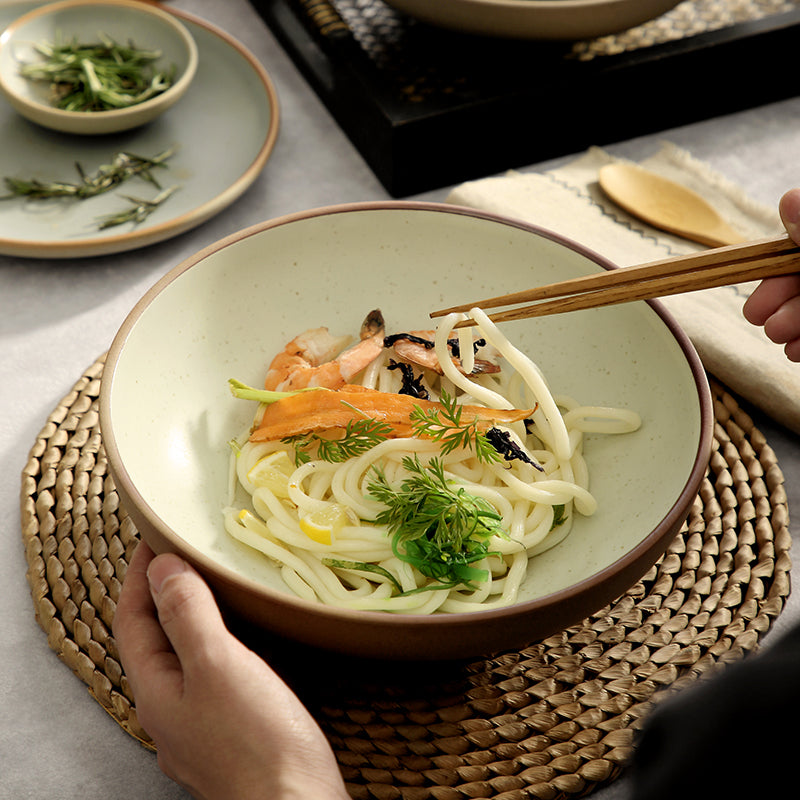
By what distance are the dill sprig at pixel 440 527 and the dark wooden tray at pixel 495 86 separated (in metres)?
1.09

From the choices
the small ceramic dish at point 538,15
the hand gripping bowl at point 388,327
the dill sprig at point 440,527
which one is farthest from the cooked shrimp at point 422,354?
the small ceramic dish at point 538,15

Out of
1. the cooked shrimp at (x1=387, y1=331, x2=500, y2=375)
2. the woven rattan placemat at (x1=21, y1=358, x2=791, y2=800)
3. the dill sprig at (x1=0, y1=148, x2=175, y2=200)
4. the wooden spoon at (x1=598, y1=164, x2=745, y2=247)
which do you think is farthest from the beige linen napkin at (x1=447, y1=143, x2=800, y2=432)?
the dill sprig at (x1=0, y1=148, x2=175, y2=200)

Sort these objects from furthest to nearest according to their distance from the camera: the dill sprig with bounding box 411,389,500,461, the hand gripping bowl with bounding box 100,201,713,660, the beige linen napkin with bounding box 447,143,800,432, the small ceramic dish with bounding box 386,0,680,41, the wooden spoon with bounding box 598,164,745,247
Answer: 1. the wooden spoon with bounding box 598,164,745,247
2. the small ceramic dish with bounding box 386,0,680,41
3. the beige linen napkin with bounding box 447,143,800,432
4. the dill sprig with bounding box 411,389,500,461
5. the hand gripping bowl with bounding box 100,201,713,660

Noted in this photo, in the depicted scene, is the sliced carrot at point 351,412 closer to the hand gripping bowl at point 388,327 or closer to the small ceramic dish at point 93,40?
the hand gripping bowl at point 388,327

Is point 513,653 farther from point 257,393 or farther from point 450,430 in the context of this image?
point 257,393

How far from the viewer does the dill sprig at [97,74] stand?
218 centimetres

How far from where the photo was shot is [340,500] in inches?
53.9

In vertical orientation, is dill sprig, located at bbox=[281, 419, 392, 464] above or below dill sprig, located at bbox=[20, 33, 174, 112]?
below

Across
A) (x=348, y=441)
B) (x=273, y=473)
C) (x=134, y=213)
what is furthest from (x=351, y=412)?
(x=134, y=213)

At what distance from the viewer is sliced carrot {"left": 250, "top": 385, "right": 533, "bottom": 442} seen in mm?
1403

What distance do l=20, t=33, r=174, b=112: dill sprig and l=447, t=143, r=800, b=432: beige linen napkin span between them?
0.85m

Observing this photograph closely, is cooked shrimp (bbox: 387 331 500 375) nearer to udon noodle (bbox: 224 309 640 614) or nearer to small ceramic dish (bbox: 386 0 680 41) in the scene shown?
udon noodle (bbox: 224 309 640 614)

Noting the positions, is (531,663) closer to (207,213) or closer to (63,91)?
(207,213)

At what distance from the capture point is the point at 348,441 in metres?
1.41
